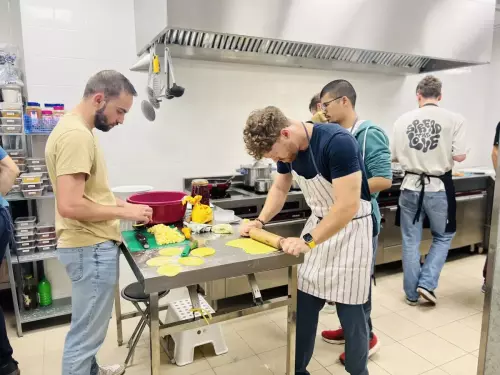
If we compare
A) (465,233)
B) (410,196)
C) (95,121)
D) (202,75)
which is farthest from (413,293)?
(95,121)

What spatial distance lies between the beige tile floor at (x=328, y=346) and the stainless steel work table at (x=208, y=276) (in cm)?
80

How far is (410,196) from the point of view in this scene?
2994 mm

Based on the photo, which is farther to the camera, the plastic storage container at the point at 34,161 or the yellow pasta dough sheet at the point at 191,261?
the plastic storage container at the point at 34,161

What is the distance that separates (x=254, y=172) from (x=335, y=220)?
1.71 meters

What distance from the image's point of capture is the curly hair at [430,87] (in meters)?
2.87

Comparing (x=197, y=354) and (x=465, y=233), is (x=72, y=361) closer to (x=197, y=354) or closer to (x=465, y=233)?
(x=197, y=354)

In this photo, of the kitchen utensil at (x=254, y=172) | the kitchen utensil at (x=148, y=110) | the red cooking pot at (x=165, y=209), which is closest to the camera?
the red cooking pot at (x=165, y=209)

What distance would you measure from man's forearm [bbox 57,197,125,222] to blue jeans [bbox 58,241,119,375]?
155 millimetres

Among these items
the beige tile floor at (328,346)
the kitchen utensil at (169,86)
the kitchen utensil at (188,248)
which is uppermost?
the kitchen utensil at (169,86)

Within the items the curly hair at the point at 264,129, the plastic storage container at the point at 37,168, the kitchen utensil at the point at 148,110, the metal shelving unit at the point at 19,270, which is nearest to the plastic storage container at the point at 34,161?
the plastic storage container at the point at 37,168

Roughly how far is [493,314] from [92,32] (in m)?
3.00

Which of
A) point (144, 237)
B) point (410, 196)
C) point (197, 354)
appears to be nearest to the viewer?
point (144, 237)

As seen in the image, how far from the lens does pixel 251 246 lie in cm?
157

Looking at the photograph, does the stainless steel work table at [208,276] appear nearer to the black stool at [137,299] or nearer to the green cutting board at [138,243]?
the green cutting board at [138,243]
